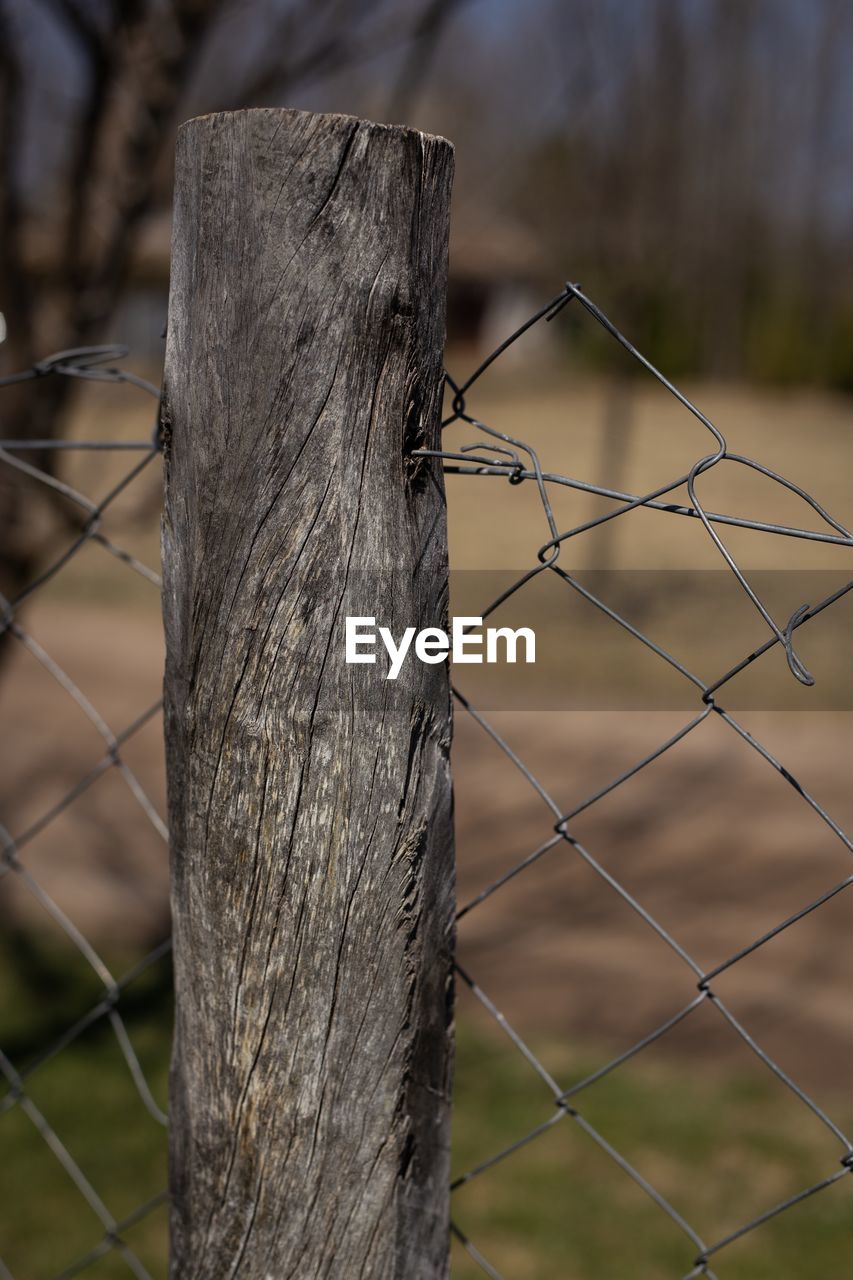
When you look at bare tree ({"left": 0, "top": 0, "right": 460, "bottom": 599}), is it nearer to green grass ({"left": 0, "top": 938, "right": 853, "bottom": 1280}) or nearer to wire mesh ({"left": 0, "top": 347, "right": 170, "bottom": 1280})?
wire mesh ({"left": 0, "top": 347, "right": 170, "bottom": 1280})

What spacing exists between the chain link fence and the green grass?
0.02m

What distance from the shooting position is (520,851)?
441 cm

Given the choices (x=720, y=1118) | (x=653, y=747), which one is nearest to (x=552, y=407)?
(x=653, y=747)

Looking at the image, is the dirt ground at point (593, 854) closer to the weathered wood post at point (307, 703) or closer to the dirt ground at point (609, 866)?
the dirt ground at point (609, 866)

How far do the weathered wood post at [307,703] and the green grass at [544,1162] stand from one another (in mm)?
1719

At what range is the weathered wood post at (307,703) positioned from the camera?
2.74 feet

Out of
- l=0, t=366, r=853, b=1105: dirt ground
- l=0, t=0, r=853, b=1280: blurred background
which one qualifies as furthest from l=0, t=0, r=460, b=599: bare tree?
l=0, t=366, r=853, b=1105: dirt ground

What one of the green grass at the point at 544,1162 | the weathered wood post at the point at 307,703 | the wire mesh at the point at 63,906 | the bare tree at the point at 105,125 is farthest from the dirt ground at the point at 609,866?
the weathered wood post at the point at 307,703

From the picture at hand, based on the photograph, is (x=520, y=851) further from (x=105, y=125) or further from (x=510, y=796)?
(x=105, y=125)

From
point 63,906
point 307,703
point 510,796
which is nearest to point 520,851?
point 510,796

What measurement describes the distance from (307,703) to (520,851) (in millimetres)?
3637

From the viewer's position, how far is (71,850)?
14.9 ft

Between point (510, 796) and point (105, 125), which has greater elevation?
point (105, 125)

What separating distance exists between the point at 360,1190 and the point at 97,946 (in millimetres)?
3124
